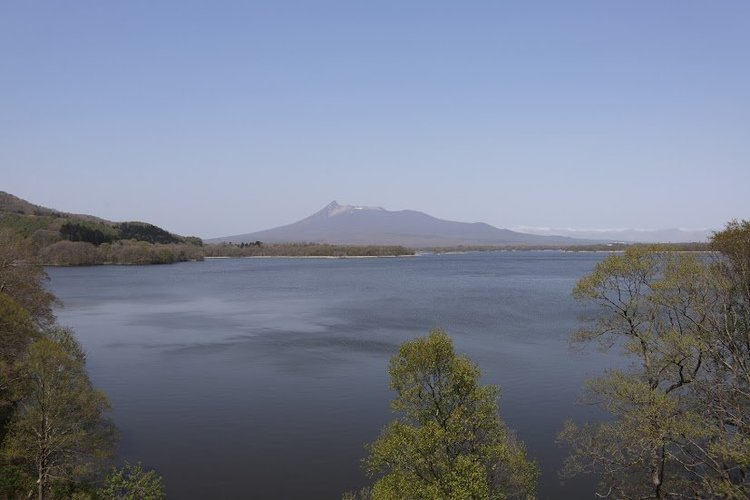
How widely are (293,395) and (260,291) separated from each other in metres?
56.5

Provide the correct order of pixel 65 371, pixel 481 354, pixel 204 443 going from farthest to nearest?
pixel 481 354 → pixel 204 443 → pixel 65 371

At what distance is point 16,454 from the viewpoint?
15.6 metres

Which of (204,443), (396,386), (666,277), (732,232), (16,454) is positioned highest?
(732,232)

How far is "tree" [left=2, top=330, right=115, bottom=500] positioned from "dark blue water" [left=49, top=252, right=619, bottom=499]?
3302mm

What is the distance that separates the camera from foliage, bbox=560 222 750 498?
547 inches

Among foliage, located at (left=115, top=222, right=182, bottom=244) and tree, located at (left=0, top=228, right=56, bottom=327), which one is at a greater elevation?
foliage, located at (left=115, top=222, right=182, bottom=244)

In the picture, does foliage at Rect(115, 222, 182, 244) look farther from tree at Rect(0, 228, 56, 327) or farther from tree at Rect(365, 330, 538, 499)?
tree at Rect(365, 330, 538, 499)

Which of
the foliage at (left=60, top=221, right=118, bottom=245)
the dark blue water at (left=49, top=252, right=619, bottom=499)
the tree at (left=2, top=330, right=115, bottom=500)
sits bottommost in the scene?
the dark blue water at (left=49, top=252, right=619, bottom=499)

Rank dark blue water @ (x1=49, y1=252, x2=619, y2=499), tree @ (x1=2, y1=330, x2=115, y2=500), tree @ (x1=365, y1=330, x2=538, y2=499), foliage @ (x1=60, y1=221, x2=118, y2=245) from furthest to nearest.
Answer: foliage @ (x1=60, y1=221, x2=118, y2=245)
dark blue water @ (x1=49, y1=252, x2=619, y2=499)
tree @ (x1=2, y1=330, x2=115, y2=500)
tree @ (x1=365, y1=330, x2=538, y2=499)

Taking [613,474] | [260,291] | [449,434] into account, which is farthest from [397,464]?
[260,291]

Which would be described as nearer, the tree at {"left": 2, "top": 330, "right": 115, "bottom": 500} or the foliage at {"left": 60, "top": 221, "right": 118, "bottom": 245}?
the tree at {"left": 2, "top": 330, "right": 115, "bottom": 500}

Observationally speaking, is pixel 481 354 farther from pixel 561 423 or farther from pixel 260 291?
pixel 260 291

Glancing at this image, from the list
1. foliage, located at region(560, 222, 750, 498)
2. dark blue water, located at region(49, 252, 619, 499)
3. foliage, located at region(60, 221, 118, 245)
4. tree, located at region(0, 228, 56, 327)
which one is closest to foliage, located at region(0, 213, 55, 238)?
foliage, located at region(60, 221, 118, 245)

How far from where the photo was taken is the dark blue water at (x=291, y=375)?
20641 millimetres
